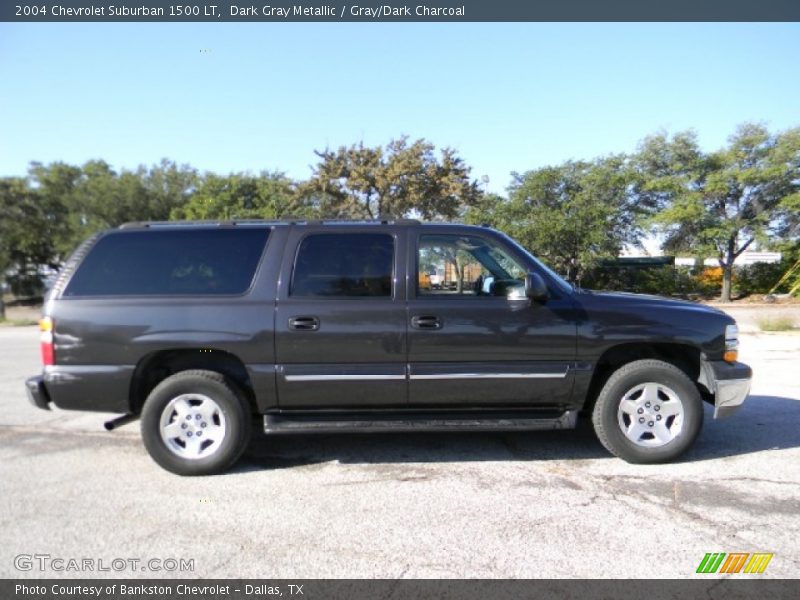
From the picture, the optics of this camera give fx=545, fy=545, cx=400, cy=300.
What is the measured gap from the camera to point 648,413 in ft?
14.1

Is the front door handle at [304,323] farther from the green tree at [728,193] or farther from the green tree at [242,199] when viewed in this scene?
the green tree at [728,193]

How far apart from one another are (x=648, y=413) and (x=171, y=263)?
3.97m

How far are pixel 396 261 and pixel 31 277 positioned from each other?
1423 inches

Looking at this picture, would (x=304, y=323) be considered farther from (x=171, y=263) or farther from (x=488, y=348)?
(x=488, y=348)

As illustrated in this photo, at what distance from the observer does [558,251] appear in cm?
2575

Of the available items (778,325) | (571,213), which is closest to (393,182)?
(571,213)

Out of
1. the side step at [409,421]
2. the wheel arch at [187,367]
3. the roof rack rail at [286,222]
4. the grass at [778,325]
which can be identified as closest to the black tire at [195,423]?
the wheel arch at [187,367]

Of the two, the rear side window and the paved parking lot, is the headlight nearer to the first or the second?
the paved parking lot

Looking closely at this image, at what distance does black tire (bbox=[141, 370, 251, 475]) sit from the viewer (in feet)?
13.6

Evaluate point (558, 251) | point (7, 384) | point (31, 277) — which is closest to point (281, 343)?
point (7, 384)

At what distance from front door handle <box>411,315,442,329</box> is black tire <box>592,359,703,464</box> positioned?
143 centimetres

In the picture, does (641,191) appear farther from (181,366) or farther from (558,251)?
(181,366)

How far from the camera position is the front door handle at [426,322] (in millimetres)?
4191

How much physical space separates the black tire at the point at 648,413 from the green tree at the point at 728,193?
25941mm
